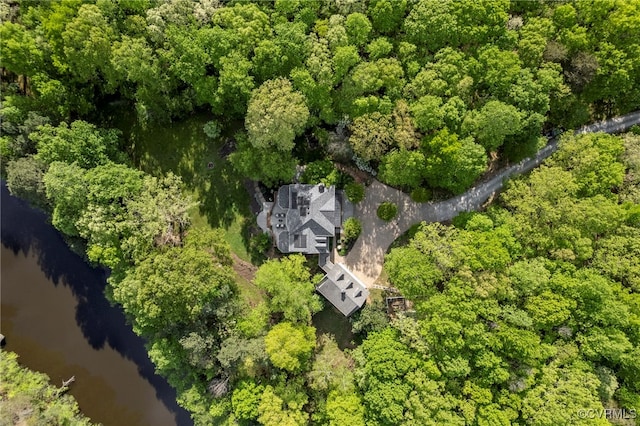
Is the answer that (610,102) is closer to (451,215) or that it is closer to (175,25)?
(451,215)

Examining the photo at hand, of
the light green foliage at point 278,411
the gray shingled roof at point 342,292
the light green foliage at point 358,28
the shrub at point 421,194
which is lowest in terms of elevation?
the light green foliage at point 278,411

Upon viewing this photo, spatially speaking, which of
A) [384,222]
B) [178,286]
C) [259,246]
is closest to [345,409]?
[259,246]

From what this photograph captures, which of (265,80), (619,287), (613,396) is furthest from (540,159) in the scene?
(265,80)

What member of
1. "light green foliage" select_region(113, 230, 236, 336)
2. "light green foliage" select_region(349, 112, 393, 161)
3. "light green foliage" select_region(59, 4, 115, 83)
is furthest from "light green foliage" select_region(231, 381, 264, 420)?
"light green foliage" select_region(59, 4, 115, 83)

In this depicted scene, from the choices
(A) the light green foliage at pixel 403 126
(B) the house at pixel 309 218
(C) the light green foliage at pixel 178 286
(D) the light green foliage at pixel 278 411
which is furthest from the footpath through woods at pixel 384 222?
(D) the light green foliage at pixel 278 411

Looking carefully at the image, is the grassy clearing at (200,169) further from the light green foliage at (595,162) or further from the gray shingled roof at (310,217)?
the light green foliage at (595,162)

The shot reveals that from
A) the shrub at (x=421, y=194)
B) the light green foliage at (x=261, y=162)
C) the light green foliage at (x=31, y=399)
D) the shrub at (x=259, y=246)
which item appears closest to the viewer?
the light green foliage at (x=261, y=162)
